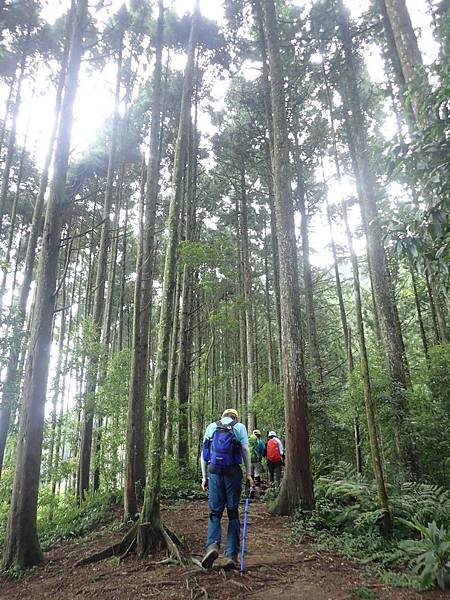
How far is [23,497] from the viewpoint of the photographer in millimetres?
5461

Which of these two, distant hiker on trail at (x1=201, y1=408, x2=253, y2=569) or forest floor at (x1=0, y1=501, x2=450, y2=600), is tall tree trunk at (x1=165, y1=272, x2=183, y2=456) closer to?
forest floor at (x1=0, y1=501, x2=450, y2=600)

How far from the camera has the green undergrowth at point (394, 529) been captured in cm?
396

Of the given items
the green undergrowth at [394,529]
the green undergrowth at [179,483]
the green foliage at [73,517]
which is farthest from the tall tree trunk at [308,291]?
the green foliage at [73,517]

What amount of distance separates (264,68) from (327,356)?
45.8 ft

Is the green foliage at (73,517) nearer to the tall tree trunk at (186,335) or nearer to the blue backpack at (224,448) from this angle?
the tall tree trunk at (186,335)

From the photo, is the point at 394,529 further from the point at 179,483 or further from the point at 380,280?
the point at 179,483

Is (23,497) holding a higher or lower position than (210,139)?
lower

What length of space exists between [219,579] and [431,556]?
2.22 m

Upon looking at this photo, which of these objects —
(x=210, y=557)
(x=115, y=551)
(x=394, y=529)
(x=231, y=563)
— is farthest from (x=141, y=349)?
(x=394, y=529)

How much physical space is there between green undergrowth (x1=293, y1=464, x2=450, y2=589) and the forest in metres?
0.03

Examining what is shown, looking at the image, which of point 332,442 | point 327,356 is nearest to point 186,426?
point 332,442

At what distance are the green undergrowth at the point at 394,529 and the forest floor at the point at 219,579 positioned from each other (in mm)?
227

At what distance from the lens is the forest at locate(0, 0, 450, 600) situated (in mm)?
4527

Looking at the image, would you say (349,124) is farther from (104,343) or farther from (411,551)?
(411,551)
